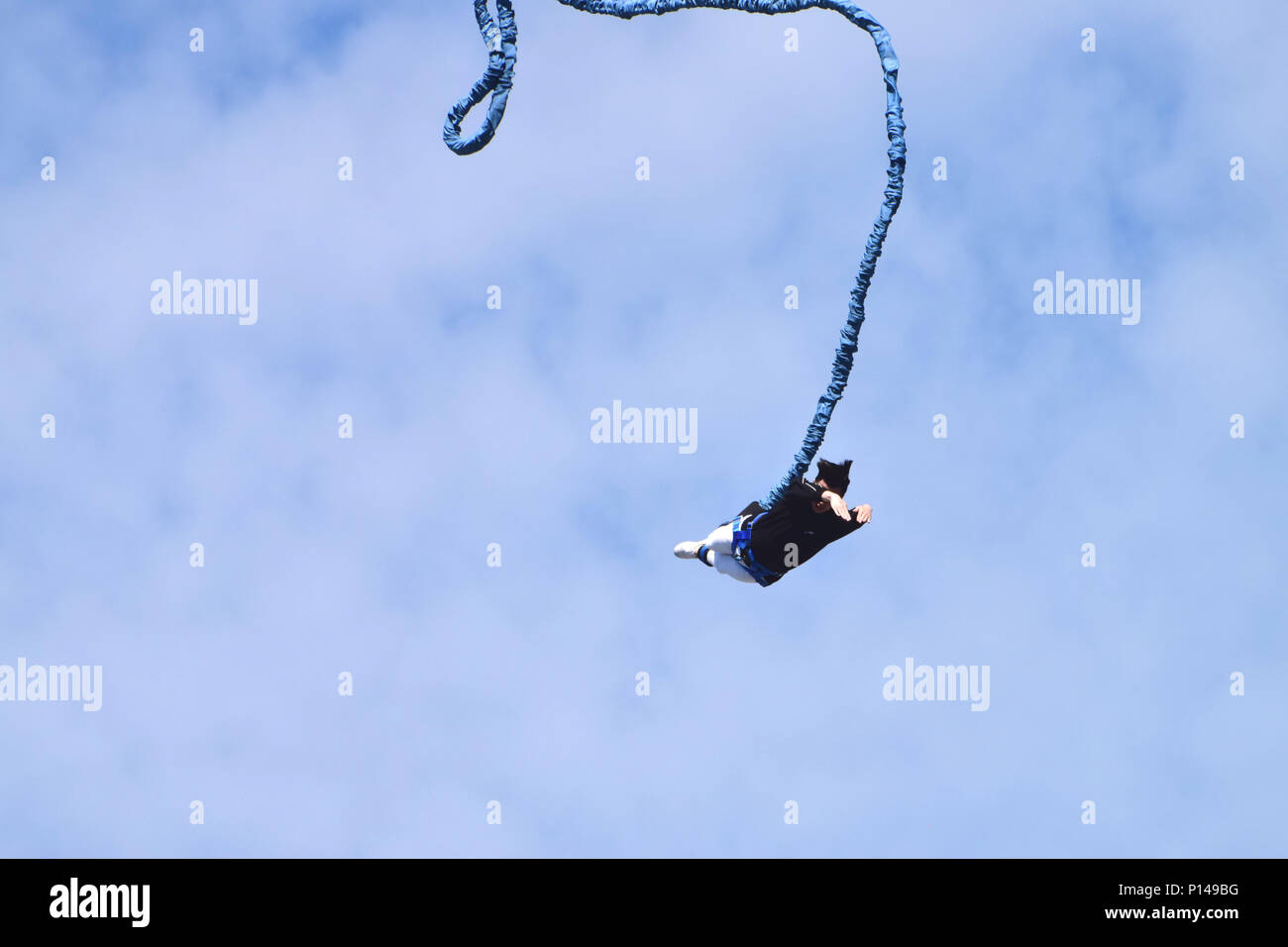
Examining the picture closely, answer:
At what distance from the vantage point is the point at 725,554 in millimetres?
20375

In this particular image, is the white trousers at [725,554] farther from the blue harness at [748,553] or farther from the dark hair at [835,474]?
the dark hair at [835,474]

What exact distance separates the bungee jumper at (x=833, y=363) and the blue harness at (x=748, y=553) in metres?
0.01

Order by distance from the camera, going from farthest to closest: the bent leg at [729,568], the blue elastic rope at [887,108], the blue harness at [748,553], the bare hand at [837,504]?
the bent leg at [729,568], the blue harness at [748,553], the bare hand at [837,504], the blue elastic rope at [887,108]

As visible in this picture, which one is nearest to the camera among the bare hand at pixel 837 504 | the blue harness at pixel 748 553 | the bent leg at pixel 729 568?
the bare hand at pixel 837 504

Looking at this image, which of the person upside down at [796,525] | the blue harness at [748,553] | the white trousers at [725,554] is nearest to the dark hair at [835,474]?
the person upside down at [796,525]

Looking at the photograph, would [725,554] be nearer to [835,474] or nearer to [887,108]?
[835,474]

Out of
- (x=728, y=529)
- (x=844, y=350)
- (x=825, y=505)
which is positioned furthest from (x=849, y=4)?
(x=728, y=529)

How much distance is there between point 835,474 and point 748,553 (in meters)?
1.62

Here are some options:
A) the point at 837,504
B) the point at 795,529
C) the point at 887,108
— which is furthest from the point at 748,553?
the point at 887,108

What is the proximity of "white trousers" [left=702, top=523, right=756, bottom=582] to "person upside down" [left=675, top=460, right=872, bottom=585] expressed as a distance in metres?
0.14

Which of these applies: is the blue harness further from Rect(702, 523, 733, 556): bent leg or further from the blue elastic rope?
→ the blue elastic rope

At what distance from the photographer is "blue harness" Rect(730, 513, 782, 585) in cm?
1934

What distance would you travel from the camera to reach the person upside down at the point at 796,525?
18359 mm
